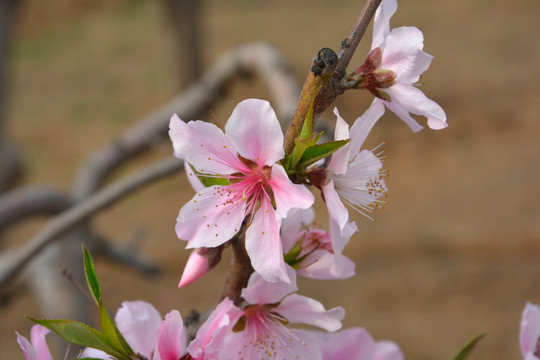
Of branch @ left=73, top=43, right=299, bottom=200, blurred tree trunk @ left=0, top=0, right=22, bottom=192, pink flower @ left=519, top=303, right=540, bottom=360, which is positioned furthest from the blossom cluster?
blurred tree trunk @ left=0, top=0, right=22, bottom=192

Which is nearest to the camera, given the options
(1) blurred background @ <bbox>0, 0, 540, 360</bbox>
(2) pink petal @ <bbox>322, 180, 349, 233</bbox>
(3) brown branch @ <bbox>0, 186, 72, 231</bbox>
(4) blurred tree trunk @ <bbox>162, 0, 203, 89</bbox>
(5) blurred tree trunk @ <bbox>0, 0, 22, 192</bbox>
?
(2) pink petal @ <bbox>322, 180, 349, 233</bbox>

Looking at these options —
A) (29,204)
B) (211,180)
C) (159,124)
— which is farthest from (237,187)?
(159,124)

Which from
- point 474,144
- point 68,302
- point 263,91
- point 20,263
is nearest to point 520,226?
point 474,144

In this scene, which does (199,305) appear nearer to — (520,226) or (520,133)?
(520,226)

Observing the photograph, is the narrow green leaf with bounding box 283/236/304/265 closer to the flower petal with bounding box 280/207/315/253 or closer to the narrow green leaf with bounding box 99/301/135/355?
the flower petal with bounding box 280/207/315/253

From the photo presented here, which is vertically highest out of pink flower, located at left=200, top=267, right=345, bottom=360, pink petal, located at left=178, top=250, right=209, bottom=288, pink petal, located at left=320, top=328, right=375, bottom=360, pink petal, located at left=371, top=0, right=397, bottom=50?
pink petal, located at left=371, top=0, right=397, bottom=50

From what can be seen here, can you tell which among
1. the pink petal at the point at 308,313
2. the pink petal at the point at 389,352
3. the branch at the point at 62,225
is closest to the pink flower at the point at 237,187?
the pink petal at the point at 308,313

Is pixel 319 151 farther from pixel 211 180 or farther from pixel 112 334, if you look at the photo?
pixel 112 334
